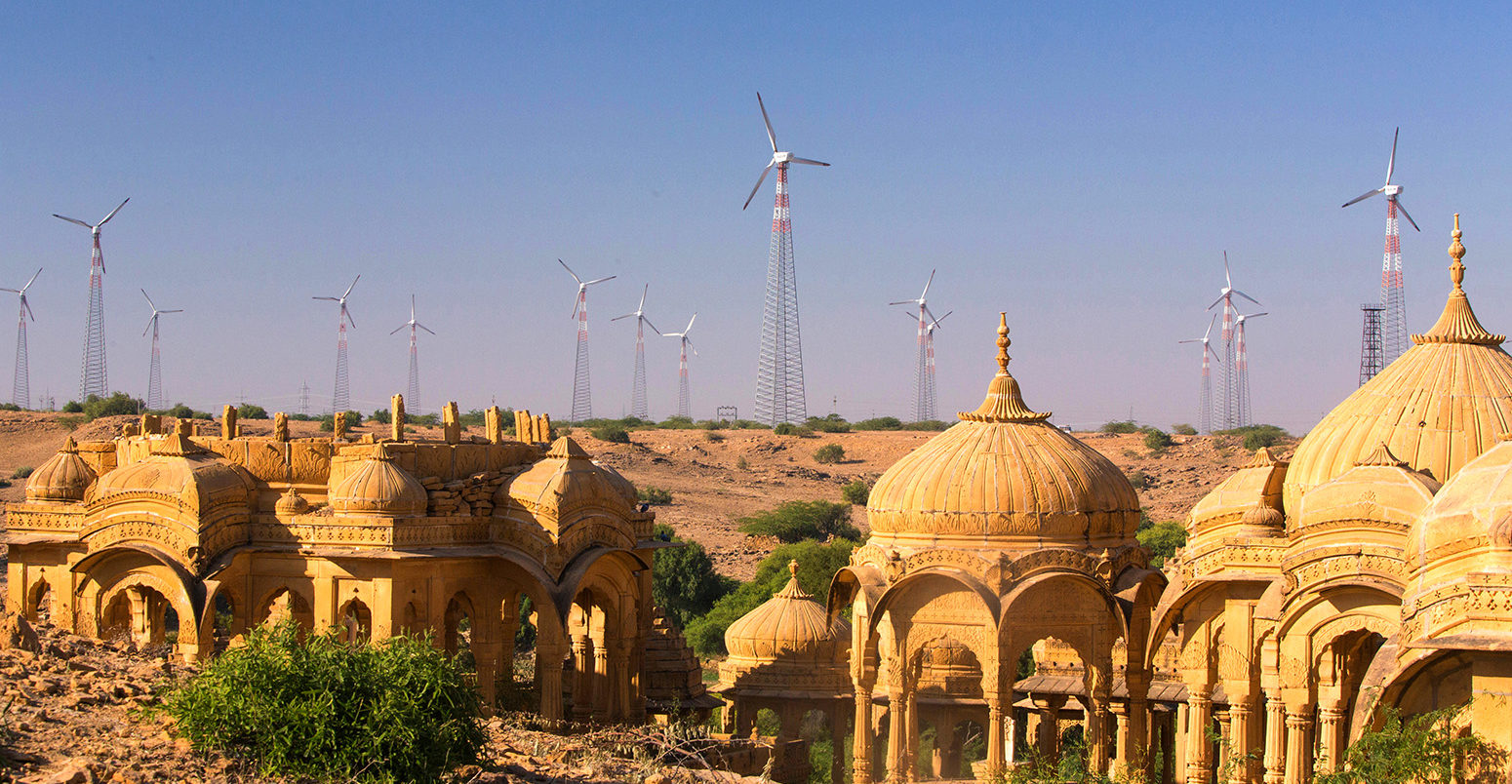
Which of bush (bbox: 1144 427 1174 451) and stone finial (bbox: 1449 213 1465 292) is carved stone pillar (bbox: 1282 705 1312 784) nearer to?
stone finial (bbox: 1449 213 1465 292)

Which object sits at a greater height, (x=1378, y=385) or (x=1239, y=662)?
(x=1378, y=385)

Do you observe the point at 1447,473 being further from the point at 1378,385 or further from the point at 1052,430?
the point at 1052,430

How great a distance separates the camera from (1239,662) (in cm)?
2156

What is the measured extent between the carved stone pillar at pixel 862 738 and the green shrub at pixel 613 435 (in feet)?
221

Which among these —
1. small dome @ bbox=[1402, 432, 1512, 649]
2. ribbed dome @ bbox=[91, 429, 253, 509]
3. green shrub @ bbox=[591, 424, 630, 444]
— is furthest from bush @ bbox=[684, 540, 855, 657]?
green shrub @ bbox=[591, 424, 630, 444]

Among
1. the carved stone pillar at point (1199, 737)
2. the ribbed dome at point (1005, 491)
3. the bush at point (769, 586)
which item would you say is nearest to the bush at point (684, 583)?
the bush at point (769, 586)

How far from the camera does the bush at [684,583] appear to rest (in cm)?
5369

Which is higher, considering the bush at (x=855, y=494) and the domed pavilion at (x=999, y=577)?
the bush at (x=855, y=494)

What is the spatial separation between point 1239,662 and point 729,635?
11.3 metres

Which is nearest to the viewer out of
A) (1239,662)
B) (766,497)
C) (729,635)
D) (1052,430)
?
(1239,662)

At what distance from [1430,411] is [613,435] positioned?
73322mm

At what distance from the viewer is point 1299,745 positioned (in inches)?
781

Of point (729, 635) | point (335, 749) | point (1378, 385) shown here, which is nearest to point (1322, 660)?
point (1378, 385)

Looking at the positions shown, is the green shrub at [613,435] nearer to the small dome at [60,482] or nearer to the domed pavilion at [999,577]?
the small dome at [60,482]
